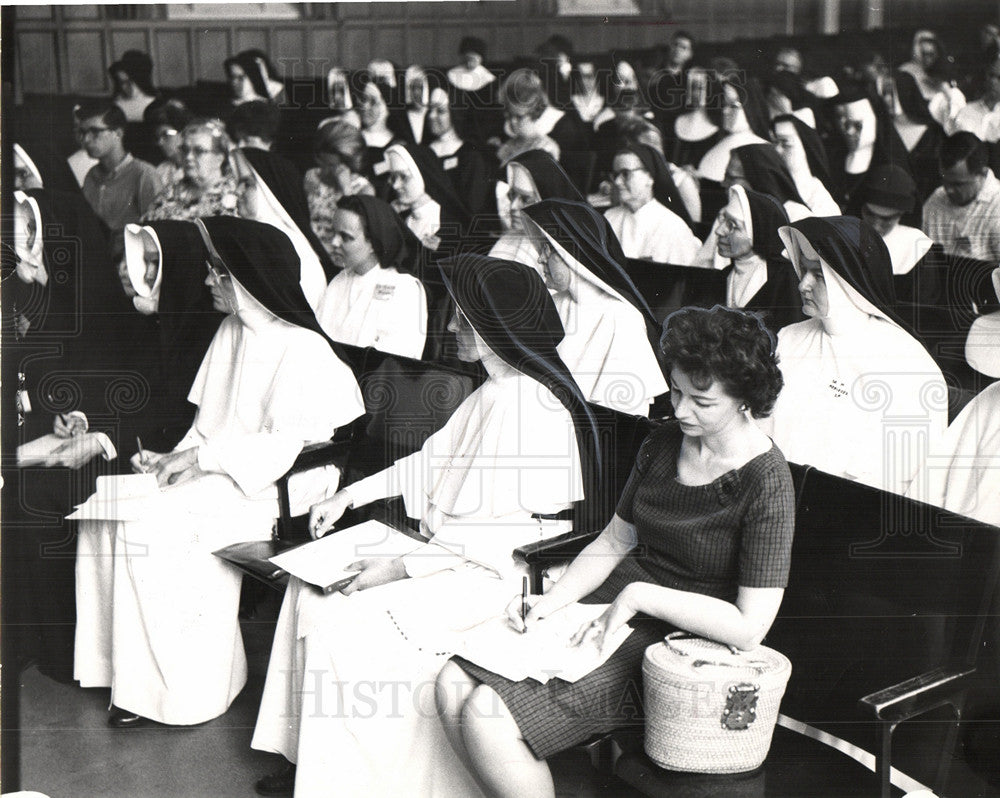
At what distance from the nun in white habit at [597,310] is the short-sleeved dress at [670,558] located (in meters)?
0.28

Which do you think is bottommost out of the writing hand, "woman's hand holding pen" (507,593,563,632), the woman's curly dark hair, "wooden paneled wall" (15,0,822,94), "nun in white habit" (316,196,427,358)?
"woman's hand holding pen" (507,593,563,632)

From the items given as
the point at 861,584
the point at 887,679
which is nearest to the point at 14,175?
the point at 861,584

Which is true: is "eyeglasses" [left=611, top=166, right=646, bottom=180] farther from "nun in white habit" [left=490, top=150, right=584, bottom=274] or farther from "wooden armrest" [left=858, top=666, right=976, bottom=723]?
"wooden armrest" [left=858, top=666, right=976, bottom=723]

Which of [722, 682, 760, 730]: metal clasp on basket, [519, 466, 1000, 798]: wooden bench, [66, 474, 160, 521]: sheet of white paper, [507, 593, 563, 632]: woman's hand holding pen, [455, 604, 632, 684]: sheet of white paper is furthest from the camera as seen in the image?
[66, 474, 160, 521]: sheet of white paper

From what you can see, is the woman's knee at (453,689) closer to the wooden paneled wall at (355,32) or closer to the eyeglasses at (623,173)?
the eyeglasses at (623,173)

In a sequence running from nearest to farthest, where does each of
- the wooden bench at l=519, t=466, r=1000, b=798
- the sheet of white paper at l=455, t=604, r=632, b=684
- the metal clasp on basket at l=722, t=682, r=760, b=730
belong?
the metal clasp on basket at l=722, t=682, r=760, b=730 → the sheet of white paper at l=455, t=604, r=632, b=684 → the wooden bench at l=519, t=466, r=1000, b=798

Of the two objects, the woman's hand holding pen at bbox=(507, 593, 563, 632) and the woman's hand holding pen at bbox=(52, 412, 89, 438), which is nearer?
the woman's hand holding pen at bbox=(507, 593, 563, 632)

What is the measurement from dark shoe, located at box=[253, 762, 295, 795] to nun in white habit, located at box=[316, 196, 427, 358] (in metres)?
1.09

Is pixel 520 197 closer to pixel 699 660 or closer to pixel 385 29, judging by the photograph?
pixel 385 29

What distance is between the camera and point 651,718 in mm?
2186

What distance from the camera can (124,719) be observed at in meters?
2.63

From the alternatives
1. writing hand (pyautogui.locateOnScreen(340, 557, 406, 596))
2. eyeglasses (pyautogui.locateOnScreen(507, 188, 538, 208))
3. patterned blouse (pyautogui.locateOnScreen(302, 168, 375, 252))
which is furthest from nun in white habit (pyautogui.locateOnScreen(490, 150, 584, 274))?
writing hand (pyautogui.locateOnScreen(340, 557, 406, 596))

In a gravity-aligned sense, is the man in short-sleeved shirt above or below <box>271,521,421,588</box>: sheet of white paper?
above

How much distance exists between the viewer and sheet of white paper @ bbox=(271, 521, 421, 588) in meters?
2.55
